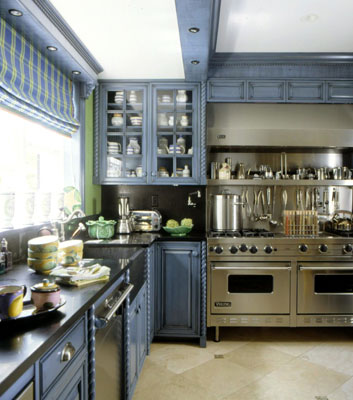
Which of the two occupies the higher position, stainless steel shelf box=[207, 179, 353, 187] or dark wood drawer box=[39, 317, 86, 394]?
stainless steel shelf box=[207, 179, 353, 187]

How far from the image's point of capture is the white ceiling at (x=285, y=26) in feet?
7.99

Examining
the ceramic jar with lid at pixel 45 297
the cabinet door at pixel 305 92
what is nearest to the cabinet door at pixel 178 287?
the cabinet door at pixel 305 92

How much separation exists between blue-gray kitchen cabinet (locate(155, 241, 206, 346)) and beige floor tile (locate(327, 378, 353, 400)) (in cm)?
119

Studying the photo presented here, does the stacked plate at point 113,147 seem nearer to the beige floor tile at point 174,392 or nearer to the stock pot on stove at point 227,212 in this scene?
the stock pot on stove at point 227,212

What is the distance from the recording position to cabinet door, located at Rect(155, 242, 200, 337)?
125 inches

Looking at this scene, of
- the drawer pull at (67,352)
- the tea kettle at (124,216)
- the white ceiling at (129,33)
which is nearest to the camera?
the drawer pull at (67,352)

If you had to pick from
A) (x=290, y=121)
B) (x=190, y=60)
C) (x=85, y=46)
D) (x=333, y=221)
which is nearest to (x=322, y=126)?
(x=290, y=121)

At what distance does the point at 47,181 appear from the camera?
116 inches

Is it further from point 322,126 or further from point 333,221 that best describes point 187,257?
point 322,126

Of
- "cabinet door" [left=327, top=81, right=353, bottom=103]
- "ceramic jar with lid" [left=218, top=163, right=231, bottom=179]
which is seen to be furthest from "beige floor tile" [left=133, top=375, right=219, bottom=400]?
"cabinet door" [left=327, top=81, right=353, bottom=103]

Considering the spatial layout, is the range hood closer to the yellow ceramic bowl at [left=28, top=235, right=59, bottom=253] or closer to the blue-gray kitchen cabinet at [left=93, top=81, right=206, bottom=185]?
the blue-gray kitchen cabinet at [left=93, top=81, right=206, bottom=185]

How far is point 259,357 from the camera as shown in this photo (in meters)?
2.89

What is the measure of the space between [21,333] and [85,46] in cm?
230

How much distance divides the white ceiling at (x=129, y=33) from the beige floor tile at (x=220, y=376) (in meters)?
2.45
